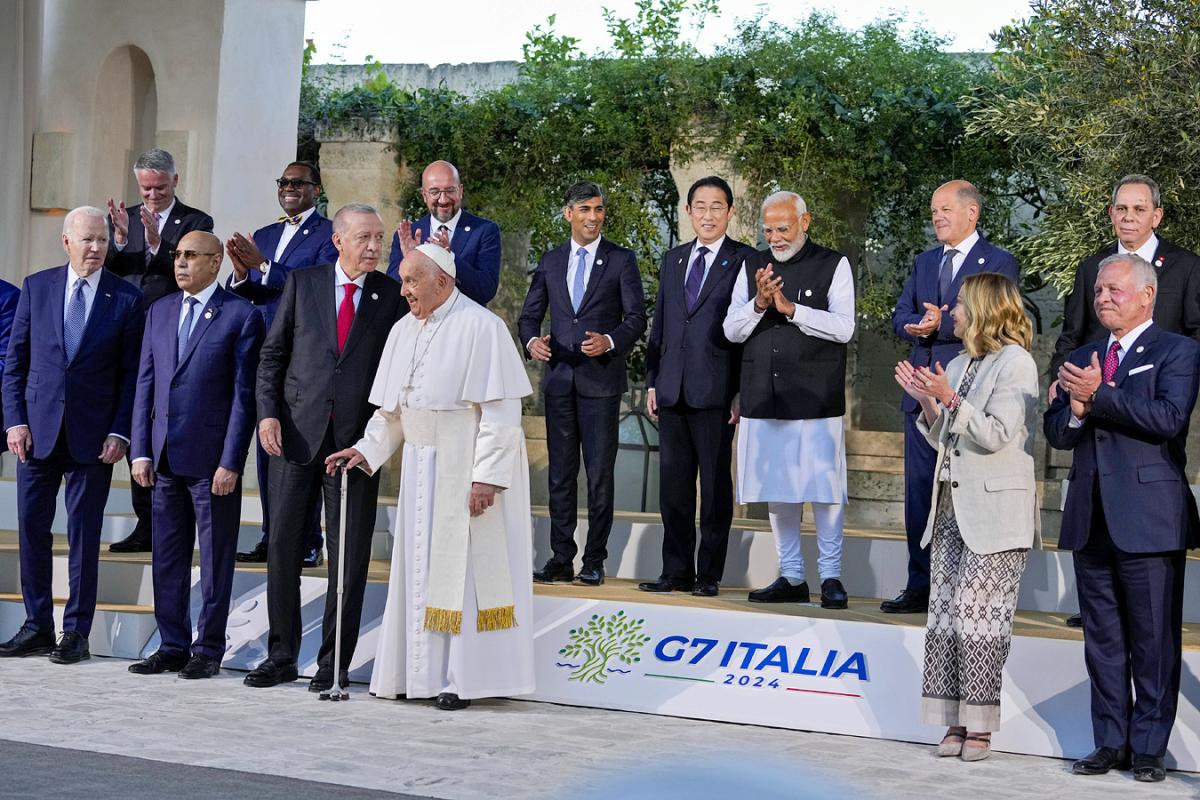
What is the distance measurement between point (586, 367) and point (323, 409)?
1285 millimetres

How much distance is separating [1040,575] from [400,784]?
11.6ft

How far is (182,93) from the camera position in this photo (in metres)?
10.8

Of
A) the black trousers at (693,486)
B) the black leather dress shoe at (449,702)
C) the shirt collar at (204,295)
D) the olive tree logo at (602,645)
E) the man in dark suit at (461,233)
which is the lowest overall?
the black leather dress shoe at (449,702)

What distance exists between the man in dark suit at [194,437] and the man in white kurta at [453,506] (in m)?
0.72

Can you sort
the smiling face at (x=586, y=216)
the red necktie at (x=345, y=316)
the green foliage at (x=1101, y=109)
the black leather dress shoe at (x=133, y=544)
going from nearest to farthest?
1. the red necktie at (x=345, y=316)
2. the smiling face at (x=586, y=216)
3. the black leather dress shoe at (x=133, y=544)
4. the green foliage at (x=1101, y=109)

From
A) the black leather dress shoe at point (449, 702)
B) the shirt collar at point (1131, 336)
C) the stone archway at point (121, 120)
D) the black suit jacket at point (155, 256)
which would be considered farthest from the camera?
the stone archway at point (121, 120)

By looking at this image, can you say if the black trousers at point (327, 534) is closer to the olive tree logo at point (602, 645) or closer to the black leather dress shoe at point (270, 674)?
the black leather dress shoe at point (270, 674)

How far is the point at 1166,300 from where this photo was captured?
6.19 m

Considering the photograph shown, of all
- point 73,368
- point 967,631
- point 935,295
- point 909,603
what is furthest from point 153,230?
point 967,631

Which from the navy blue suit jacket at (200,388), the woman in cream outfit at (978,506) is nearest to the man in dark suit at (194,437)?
the navy blue suit jacket at (200,388)

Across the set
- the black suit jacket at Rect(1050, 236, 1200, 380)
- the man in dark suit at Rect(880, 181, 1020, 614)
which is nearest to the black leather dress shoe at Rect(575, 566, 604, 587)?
the man in dark suit at Rect(880, 181, 1020, 614)

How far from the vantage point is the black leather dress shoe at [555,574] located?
7.19 metres

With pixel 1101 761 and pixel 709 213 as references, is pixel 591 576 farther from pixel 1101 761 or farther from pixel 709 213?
pixel 1101 761

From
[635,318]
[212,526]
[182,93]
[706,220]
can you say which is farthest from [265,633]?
[182,93]
